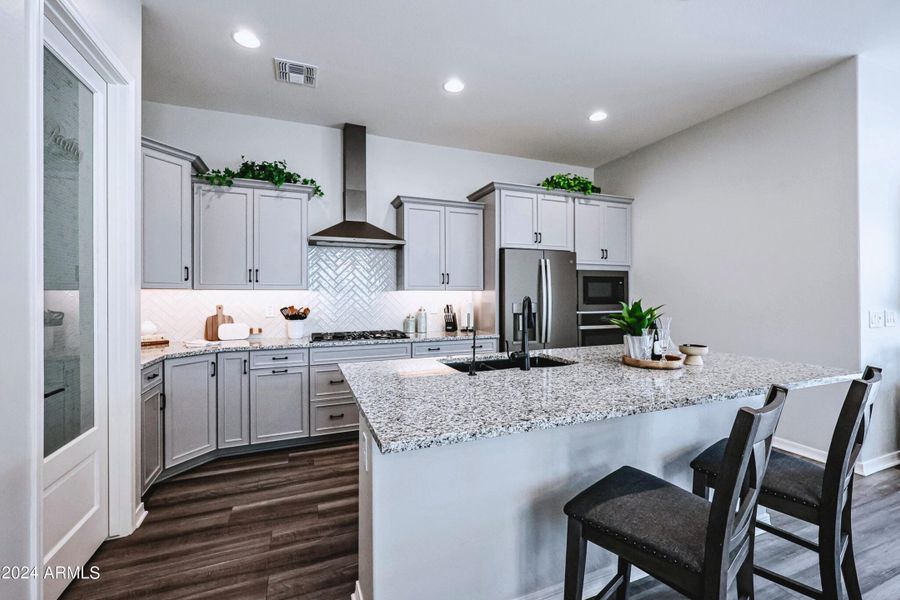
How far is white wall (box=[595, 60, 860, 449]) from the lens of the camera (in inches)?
113

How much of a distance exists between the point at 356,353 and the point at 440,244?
4.52 ft

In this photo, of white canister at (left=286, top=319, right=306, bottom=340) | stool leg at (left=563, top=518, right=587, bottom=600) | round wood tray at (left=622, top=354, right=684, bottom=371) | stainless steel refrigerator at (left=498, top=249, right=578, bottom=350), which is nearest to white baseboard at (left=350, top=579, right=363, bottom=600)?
stool leg at (left=563, top=518, right=587, bottom=600)

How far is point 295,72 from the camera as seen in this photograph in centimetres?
298

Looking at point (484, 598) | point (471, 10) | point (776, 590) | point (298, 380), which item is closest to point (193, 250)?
point (298, 380)

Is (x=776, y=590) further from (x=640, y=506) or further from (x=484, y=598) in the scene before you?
(x=484, y=598)

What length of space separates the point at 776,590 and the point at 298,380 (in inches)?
125

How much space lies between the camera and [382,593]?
134 centimetres

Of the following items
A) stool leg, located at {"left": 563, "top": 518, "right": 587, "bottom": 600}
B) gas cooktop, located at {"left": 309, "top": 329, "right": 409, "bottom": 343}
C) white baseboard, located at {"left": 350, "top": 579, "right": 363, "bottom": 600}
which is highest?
gas cooktop, located at {"left": 309, "top": 329, "right": 409, "bottom": 343}

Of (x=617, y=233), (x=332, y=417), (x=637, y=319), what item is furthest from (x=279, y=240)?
(x=617, y=233)

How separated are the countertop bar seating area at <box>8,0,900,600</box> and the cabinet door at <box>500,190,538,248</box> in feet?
0.11

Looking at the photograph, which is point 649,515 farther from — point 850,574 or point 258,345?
point 258,345

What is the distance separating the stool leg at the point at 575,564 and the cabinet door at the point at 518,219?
10.0 feet

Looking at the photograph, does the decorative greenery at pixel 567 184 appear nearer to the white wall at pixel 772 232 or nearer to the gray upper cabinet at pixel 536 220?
the gray upper cabinet at pixel 536 220

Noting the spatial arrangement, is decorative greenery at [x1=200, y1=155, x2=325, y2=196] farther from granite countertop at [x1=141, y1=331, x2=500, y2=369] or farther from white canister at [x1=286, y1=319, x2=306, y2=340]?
granite countertop at [x1=141, y1=331, x2=500, y2=369]
